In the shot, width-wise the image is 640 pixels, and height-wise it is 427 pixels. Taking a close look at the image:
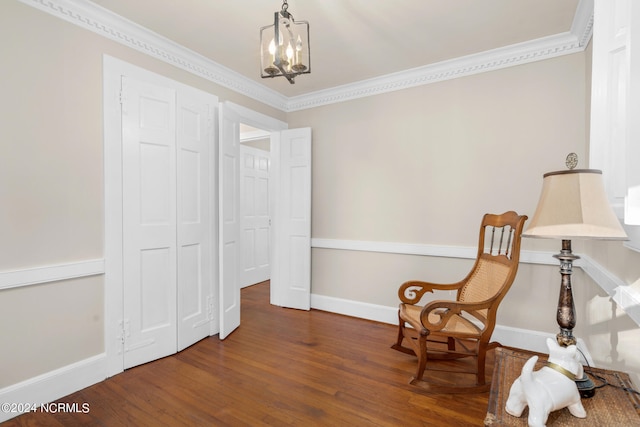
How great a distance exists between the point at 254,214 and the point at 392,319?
308 centimetres

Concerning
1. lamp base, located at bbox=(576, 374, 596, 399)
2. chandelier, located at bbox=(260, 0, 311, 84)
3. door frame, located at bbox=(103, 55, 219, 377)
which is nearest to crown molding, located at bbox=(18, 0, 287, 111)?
door frame, located at bbox=(103, 55, 219, 377)

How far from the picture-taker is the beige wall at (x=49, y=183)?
1.92 metres

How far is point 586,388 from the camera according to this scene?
1.11 m

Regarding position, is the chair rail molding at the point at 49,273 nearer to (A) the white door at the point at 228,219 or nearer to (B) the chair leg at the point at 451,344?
(A) the white door at the point at 228,219

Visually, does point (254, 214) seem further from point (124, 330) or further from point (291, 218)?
point (124, 330)

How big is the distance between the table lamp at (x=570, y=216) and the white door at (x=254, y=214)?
14.8 feet

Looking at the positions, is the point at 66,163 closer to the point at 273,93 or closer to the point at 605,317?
the point at 273,93

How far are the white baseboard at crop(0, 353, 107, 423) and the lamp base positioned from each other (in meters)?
2.71

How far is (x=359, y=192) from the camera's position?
3703mm

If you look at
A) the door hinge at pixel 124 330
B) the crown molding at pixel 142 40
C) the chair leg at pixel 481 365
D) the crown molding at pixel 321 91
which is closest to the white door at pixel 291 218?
the crown molding at pixel 321 91

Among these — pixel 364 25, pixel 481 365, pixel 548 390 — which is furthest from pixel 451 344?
pixel 364 25

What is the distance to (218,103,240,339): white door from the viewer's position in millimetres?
2992

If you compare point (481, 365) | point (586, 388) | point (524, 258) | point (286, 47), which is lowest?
point (481, 365)

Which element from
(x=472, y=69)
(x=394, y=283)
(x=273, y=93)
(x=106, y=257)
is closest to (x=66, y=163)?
(x=106, y=257)
